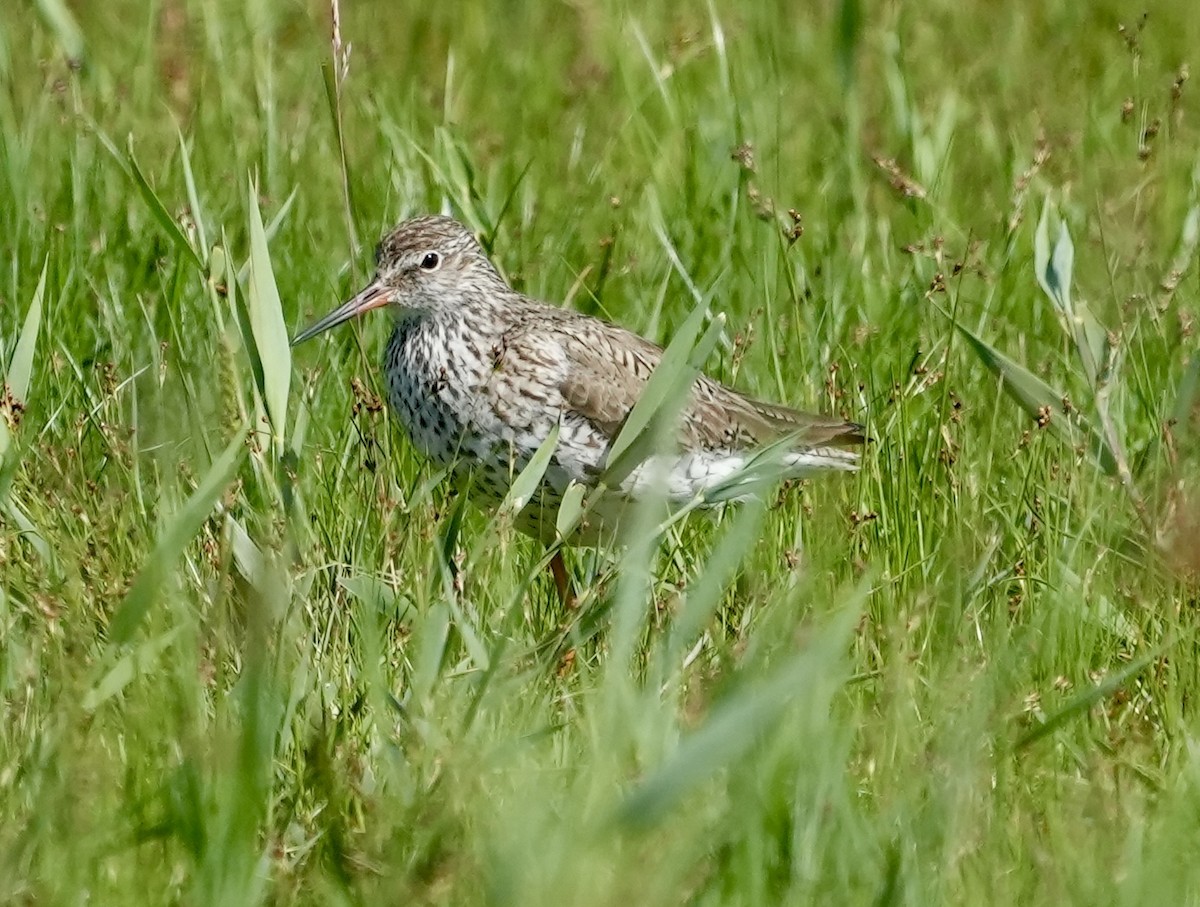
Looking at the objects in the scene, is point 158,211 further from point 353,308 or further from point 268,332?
point 353,308

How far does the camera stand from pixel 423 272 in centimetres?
592

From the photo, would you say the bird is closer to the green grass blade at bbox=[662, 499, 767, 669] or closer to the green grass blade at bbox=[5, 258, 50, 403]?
the green grass blade at bbox=[5, 258, 50, 403]

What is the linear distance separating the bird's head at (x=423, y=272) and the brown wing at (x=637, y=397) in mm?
357

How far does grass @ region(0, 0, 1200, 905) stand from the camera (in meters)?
3.26

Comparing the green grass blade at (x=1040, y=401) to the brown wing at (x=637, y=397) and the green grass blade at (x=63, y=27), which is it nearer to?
the brown wing at (x=637, y=397)

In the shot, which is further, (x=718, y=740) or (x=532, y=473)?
(x=532, y=473)

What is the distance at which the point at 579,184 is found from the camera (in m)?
7.55

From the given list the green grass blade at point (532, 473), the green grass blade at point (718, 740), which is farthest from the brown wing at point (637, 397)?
the green grass blade at point (718, 740)

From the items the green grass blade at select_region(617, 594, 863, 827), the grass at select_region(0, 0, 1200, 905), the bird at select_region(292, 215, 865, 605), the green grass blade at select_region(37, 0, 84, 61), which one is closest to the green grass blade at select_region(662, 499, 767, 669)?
the grass at select_region(0, 0, 1200, 905)

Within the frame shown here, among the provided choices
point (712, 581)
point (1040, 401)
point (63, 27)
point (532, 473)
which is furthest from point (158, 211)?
point (63, 27)

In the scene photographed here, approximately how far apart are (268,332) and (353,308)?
1499mm

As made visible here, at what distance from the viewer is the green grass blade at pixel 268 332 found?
13.9ft

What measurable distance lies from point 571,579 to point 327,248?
185cm

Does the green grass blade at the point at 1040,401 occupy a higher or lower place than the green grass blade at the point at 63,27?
lower
